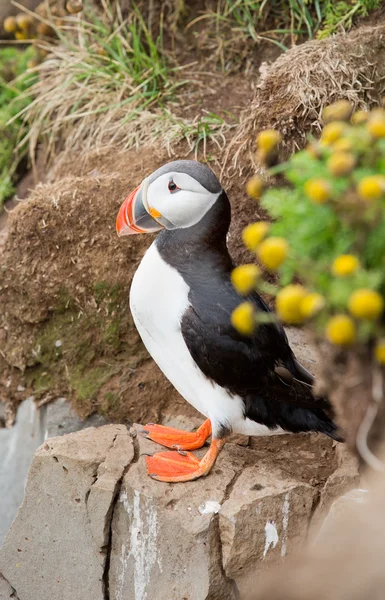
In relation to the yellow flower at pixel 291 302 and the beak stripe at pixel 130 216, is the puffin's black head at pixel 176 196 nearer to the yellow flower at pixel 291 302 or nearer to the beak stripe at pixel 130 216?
the beak stripe at pixel 130 216

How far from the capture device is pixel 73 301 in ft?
15.1

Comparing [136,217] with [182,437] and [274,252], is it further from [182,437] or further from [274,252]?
[274,252]

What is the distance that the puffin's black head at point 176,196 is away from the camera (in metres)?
3.30

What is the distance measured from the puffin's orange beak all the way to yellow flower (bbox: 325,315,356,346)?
5.43 ft

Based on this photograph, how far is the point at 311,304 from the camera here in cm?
185

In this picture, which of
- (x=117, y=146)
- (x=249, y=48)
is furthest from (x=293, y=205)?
(x=249, y=48)

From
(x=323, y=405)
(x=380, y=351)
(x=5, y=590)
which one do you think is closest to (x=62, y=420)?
(x=5, y=590)

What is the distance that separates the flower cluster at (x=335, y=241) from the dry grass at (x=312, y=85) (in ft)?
6.64

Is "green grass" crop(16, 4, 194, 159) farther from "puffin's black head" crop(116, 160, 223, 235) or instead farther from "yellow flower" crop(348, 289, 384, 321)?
"yellow flower" crop(348, 289, 384, 321)

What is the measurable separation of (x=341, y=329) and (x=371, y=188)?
331 mm

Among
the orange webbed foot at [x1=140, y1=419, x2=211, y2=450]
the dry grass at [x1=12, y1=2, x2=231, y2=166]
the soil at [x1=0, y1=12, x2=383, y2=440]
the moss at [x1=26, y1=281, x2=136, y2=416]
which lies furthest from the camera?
the dry grass at [x1=12, y1=2, x2=231, y2=166]

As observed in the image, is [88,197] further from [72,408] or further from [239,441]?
[239,441]

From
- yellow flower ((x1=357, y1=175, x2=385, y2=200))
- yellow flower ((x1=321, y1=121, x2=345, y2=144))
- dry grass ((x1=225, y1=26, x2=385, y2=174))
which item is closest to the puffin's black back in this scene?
dry grass ((x1=225, y1=26, x2=385, y2=174))

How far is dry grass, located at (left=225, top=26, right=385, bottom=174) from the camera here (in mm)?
4086
